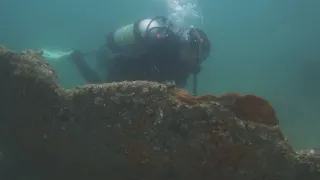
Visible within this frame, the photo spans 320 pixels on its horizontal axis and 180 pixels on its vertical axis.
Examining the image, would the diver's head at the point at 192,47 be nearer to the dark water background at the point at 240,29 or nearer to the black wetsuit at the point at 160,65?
the black wetsuit at the point at 160,65

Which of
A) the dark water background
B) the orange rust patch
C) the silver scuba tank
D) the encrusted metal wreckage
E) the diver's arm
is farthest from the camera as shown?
the dark water background

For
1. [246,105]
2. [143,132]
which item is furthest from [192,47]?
[143,132]

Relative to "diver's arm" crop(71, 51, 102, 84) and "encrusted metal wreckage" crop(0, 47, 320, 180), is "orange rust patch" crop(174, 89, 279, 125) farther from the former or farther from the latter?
"diver's arm" crop(71, 51, 102, 84)

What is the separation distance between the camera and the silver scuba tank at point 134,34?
5.97 metres

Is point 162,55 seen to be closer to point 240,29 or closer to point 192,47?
point 192,47

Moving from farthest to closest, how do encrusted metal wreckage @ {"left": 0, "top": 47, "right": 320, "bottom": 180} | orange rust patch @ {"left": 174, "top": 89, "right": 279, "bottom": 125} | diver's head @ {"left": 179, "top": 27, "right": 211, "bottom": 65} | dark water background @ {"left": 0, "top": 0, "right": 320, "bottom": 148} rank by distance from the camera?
dark water background @ {"left": 0, "top": 0, "right": 320, "bottom": 148}, diver's head @ {"left": 179, "top": 27, "right": 211, "bottom": 65}, orange rust patch @ {"left": 174, "top": 89, "right": 279, "bottom": 125}, encrusted metal wreckage @ {"left": 0, "top": 47, "right": 320, "bottom": 180}

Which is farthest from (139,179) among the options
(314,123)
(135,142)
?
(314,123)

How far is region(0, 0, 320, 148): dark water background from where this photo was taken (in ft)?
A: 105

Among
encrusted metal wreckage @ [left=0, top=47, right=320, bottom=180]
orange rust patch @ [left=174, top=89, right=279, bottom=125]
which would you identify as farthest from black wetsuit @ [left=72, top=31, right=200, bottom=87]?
orange rust patch @ [left=174, top=89, right=279, bottom=125]

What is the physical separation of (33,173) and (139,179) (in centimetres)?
161

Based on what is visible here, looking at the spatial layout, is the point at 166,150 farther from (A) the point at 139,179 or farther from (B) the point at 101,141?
(B) the point at 101,141

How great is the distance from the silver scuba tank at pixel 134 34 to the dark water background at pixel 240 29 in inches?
858

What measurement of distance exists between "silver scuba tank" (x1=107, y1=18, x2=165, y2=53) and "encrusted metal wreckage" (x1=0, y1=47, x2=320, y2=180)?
256 centimetres

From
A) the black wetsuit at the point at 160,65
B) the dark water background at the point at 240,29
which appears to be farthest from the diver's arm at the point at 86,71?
the dark water background at the point at 240,29
